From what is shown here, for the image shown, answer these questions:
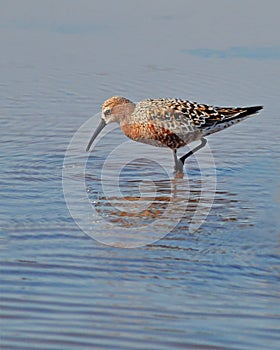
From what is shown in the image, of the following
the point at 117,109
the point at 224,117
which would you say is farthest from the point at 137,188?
the point at 224,117

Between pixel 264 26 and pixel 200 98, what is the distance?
11.5 ft

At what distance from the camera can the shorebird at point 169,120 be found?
8.83m

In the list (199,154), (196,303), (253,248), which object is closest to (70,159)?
(199,154)

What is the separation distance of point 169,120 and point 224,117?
595mm

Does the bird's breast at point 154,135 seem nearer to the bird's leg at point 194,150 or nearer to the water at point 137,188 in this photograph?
the bird's leg at point 194,150

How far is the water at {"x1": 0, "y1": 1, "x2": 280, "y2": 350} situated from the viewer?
4855mm

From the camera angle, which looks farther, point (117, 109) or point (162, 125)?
point (117, 109)

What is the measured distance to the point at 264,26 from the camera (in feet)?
45.5

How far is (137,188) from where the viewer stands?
8008 mm

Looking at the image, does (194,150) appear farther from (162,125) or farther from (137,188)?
(137,188)

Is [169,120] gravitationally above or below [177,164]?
above

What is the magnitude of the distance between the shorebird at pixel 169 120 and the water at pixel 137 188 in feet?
0.87

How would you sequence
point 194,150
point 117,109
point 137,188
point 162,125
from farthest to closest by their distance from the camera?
point 194,150, point 117,109, point 162,125, point 137,188

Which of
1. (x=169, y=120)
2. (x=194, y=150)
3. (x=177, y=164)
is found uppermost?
(x=169, y=120)
